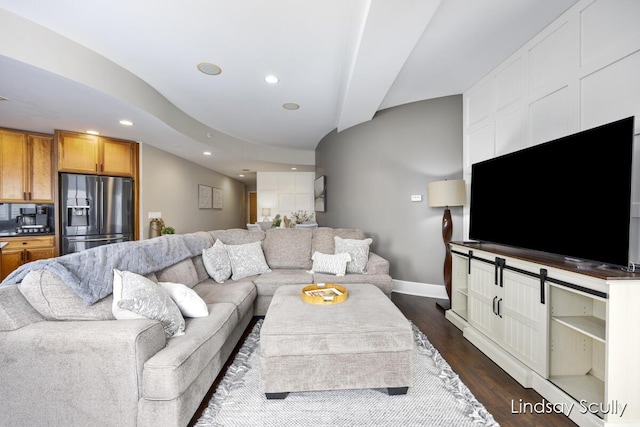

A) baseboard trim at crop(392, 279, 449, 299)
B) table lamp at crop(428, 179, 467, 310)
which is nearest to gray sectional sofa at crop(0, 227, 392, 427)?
table lamp at crop(428, 179, 467, 310)

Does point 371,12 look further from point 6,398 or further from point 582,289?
point 6,398

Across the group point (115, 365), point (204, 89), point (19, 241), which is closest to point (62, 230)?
point (19, 241)

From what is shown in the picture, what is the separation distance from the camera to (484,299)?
2.32 m

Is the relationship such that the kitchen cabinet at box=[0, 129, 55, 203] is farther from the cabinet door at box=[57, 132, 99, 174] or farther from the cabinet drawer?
the cabinet drawer

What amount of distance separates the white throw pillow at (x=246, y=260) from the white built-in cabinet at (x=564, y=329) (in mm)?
2226

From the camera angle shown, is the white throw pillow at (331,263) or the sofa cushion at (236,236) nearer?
the white throw pillow at (331,263)

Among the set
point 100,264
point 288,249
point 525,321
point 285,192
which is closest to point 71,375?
point 100,264

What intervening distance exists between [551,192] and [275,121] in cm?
384

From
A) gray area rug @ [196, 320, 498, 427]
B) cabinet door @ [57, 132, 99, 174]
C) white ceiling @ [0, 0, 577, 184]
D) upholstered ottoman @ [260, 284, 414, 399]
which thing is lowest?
gray area rug @ [196, 320, 498, 427]

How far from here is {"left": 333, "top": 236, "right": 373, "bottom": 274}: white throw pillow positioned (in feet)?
10.1

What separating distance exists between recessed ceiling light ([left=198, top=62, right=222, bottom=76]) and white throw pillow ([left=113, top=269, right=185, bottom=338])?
6.97 feet

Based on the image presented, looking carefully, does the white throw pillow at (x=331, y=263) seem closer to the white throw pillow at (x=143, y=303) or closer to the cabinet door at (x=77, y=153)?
the white throw pillow at (x=143, y=303)

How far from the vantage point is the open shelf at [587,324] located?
1459 mm

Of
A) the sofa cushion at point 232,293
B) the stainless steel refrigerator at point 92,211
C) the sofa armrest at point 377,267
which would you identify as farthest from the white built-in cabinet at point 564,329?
the stainless steel refrigerator at point 92,211
